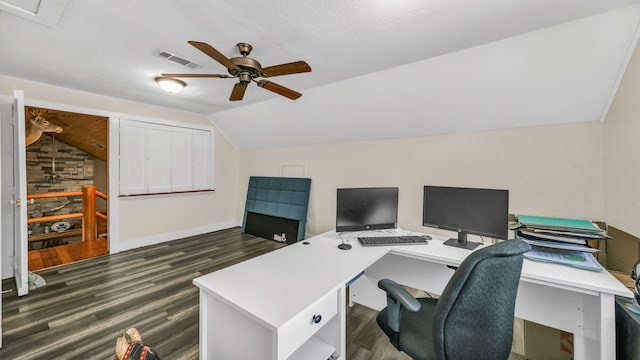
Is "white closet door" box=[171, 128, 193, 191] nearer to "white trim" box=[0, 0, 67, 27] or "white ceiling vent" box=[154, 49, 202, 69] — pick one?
"white ceiling vent" box=[154, 49, 202, 69]

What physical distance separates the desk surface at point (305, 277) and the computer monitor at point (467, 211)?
0.20m

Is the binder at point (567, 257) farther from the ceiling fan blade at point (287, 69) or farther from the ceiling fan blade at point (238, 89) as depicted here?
the ceiling fan blade at point (238, 89)

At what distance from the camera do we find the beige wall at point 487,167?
2.26m

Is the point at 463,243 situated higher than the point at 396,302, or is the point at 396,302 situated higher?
the point at 463,243

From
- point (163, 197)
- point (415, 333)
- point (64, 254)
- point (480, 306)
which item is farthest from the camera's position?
point (163, 197)

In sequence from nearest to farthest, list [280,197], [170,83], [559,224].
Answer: [559,224] < [170,83] < [280,197]

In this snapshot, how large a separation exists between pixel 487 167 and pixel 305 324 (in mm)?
2608

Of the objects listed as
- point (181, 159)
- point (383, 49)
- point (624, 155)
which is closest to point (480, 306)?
point (624, 155)

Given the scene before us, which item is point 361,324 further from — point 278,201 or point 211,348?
point 278,201

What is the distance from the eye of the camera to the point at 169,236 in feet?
14.7

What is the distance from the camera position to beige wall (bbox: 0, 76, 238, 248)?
3.30 m

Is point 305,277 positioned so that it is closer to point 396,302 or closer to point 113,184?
point 396,302

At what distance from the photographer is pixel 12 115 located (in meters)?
2.75

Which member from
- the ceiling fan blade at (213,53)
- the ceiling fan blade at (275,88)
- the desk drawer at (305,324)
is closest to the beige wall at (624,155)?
the desk drawer at (305,324)
